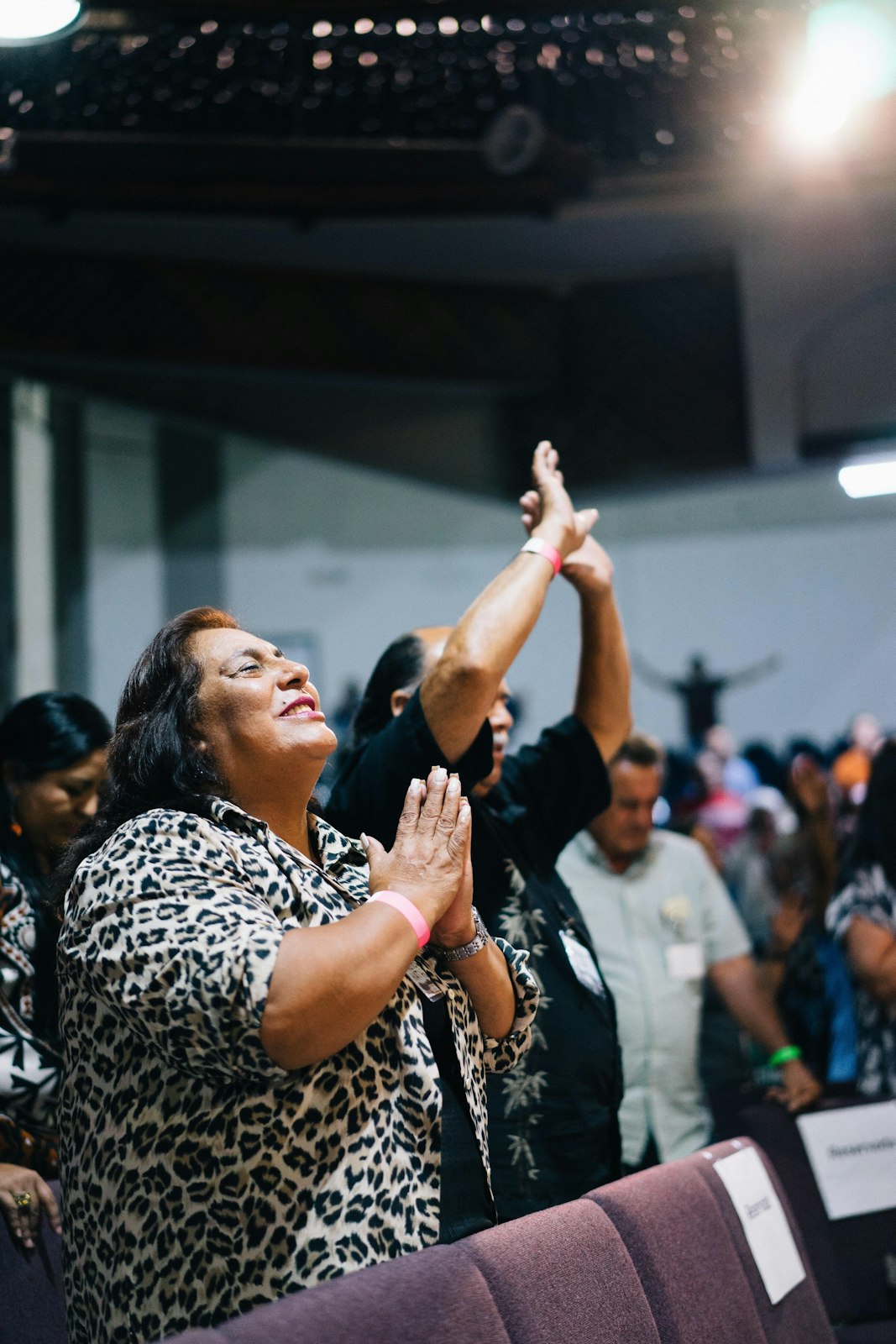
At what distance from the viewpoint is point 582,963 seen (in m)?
1.86

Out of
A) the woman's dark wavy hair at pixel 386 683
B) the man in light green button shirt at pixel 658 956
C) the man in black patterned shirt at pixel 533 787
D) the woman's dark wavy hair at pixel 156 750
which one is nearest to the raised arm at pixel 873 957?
the man in light green button shirt at pixel 658 956

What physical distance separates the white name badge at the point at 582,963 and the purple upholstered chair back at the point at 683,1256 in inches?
10.9

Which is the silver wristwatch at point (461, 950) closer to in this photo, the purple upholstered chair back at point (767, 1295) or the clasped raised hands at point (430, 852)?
the clasped raised hands at point (430, 852)

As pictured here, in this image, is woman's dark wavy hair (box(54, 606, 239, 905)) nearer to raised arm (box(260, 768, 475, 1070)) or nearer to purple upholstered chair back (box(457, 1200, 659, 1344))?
raised arm (box(260, 768, 475, 1070))

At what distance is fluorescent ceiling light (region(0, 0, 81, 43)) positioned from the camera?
2797 mm

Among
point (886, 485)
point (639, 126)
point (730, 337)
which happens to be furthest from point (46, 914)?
point (730, 337)

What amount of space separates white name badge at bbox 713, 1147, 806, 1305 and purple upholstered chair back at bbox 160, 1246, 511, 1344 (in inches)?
26.0

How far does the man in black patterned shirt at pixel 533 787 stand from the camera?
5.26 feet

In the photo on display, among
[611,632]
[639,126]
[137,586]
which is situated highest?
[639,126]

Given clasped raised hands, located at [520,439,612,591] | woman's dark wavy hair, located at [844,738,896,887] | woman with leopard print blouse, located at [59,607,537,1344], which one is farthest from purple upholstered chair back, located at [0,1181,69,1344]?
woman's dark wavy hair, located at [844,738,896,887]

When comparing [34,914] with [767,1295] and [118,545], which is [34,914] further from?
[118,545]

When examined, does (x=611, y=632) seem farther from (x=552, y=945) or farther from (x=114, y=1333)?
(x=114, y=1333)

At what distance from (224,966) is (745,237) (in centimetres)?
604

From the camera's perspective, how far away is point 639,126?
4.97m
